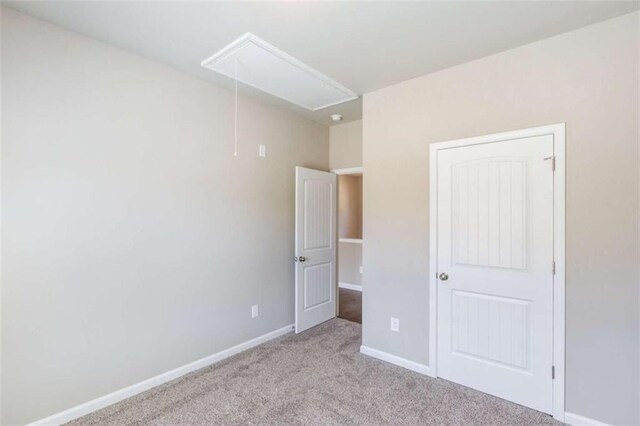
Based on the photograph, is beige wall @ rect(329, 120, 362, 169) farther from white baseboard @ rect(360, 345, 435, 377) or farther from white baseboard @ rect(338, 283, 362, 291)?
white baseboard @ rect(338, 283, 362, 291)

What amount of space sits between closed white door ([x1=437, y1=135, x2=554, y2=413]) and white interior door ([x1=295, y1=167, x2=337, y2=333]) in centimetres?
158

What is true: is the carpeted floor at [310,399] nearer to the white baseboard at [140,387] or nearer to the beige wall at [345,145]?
the white baseboard at [140,387]

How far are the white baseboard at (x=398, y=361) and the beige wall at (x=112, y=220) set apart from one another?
116cm

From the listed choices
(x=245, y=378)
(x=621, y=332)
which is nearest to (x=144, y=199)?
(x=245, y=378)

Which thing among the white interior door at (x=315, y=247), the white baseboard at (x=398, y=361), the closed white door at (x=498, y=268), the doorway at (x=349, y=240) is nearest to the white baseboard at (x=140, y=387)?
the white interior door at (x=315, y=247)

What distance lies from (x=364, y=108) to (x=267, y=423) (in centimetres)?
278

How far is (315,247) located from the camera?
3.79 meters

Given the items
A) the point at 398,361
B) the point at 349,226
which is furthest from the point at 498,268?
the point at 349,226

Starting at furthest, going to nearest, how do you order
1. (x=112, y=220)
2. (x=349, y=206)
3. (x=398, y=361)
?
1. (x=349, y=206)
2. (x=398, y=361)
3. (x=112, y=220)

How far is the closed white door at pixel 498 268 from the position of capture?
213 cm

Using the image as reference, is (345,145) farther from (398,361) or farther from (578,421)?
(578,421)

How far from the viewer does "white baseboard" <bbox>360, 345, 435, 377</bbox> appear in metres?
2.64

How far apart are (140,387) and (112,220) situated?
1302 millimetres

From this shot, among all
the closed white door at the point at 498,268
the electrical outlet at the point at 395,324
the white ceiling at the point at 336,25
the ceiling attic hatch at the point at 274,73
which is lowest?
the electrical outlet at the point at 395,324
